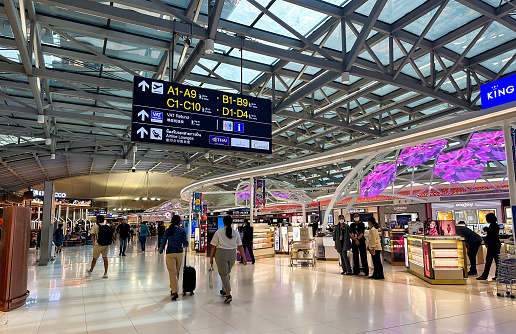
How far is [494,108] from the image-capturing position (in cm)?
686

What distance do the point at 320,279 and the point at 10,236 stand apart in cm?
671

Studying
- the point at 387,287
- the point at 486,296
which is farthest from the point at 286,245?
the point at 486,296

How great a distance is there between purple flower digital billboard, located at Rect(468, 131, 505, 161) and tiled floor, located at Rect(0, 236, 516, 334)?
254 inches

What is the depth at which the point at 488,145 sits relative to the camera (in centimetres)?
1359

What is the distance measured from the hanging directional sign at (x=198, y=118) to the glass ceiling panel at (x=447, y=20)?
4.65 meters

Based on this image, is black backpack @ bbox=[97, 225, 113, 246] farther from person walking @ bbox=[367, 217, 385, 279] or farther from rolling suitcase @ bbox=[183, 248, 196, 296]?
person walking @ bbox=[367, 217, 385, 279]

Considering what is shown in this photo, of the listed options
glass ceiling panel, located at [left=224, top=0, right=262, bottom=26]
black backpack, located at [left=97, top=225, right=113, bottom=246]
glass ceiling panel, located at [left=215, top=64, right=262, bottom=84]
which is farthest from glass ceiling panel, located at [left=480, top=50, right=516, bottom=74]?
black backpack, located at [left=97, top=225, right=113, bottom=246]

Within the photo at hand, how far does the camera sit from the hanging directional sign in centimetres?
687

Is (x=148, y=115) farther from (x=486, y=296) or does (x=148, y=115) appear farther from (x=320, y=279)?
(x=486, y=296)

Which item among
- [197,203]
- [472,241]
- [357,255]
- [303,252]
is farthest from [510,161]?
[197,203]

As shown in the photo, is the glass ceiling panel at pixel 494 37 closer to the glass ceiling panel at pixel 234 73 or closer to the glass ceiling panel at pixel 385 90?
the glass ceiling panel at pixel 385 90

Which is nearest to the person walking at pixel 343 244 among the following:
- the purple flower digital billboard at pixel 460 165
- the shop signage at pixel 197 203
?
Result: the purple flower digital billboard at pixel 460 165

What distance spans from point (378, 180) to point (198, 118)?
12482mm

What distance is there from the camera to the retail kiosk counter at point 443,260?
321 inches
